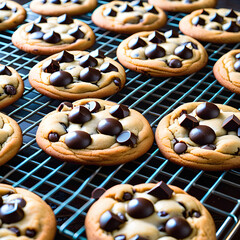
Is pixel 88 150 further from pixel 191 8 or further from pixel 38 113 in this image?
pixel 191 8

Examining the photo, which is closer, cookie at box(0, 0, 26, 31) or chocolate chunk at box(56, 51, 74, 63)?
A: chocolate chunk at box(56, 51, 74, 63)

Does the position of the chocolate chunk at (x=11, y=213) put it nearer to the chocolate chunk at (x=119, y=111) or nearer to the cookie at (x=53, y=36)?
the chocolate chunk at (x=119, y=111)

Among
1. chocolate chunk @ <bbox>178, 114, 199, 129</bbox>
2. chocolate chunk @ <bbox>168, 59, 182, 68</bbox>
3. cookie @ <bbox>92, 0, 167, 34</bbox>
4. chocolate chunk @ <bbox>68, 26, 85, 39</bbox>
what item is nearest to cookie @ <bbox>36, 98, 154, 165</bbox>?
chocolate chunk @ <bbox>178, 114, 199, 129</bbox>

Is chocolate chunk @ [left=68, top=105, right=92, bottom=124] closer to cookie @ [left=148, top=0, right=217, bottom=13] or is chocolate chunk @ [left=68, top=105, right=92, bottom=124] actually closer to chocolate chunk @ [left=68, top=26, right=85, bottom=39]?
chocolate chunk @ [left=68, top=26, right=85, bottom=39]

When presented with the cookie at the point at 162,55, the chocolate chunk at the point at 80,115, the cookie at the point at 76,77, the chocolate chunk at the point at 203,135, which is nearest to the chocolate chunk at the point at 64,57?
the cookie at the point at 76,77

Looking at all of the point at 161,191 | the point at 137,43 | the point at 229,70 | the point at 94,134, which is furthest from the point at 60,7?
the point at 161,191
